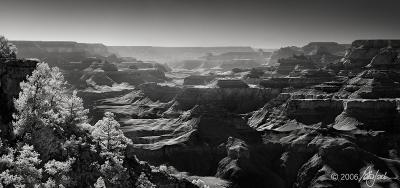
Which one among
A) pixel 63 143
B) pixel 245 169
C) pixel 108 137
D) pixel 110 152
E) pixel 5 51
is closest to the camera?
pixel 63 143

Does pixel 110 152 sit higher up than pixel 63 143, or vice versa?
pixel 63 143

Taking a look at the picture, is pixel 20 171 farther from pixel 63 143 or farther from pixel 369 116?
pixel 369 116

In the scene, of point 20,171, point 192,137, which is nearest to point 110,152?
point 20,171

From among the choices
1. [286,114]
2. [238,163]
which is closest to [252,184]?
[238,163]

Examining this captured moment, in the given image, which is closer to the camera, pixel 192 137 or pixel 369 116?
pixel 192 137

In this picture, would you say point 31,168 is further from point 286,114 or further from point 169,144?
point 286,114

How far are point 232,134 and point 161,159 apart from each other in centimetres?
2981
